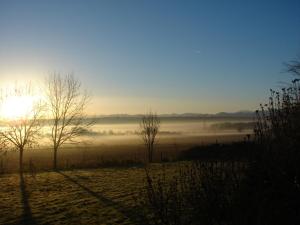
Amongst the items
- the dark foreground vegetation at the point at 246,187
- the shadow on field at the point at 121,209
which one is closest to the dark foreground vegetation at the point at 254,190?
the dark foreground vegetation at the point at 246,187

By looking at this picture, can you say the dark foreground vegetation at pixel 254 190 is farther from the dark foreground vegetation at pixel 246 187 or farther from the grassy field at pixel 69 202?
the grassy field at pixel 69 202

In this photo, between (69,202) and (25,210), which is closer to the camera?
(25,210)

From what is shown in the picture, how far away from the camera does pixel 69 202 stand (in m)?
14.9

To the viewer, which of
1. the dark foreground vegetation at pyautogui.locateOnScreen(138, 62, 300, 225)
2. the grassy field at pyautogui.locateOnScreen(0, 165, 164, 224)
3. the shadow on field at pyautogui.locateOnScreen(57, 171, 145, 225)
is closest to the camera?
the dark foreground vegetation at pyautogui.locateOnScreen(138, 62, 300, 225)

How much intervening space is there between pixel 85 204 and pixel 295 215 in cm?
940

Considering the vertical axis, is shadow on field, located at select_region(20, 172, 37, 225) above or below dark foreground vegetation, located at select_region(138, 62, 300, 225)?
below

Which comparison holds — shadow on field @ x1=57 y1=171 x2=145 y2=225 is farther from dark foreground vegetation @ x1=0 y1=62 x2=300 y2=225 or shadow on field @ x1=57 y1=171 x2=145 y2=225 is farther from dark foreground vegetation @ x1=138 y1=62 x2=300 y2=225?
dark foreground vegetation @ x1=138 y1=62 x2=300 y2=225

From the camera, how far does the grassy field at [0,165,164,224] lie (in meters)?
12.0

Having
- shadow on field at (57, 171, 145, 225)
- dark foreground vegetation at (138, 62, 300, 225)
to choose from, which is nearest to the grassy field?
shadow on field at (57, 171, 145, 225)

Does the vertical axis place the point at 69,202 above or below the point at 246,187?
below

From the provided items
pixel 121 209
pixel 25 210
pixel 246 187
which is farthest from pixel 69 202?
pixel 246 187

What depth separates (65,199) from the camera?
15734mm

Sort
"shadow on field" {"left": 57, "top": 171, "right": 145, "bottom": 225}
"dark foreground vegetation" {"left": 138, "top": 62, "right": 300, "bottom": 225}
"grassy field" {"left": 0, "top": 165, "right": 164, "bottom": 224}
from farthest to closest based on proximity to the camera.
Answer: "grassy field" {"left": 0, "top": 165, "right": 164, "bottom": 224}
"shadow on field" {"left": 57, "top": 171, "right": 145, "bottom": 225}
"dark foreground vegetation" {"left": 138, "top": 62, "right": 300, "bottom": 225}

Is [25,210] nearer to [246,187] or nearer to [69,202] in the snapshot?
[69,202]
